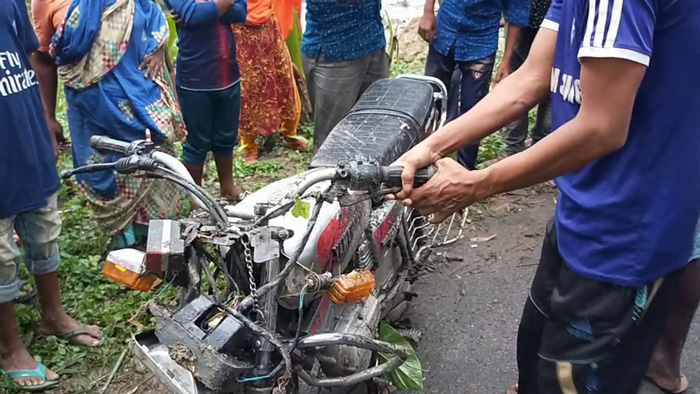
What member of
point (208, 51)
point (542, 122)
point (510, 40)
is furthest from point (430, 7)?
point (208, 51)

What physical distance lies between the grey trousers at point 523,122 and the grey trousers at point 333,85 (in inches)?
49.2

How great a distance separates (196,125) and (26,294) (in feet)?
4.44

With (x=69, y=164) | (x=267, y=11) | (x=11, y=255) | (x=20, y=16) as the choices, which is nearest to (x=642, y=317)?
(x=11, y=255)

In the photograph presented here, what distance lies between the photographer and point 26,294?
3.45 metres

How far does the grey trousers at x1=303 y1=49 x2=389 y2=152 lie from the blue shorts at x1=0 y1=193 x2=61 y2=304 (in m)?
1.64

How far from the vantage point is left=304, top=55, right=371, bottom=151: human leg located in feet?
13.1

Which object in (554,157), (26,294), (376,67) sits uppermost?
(554,157)

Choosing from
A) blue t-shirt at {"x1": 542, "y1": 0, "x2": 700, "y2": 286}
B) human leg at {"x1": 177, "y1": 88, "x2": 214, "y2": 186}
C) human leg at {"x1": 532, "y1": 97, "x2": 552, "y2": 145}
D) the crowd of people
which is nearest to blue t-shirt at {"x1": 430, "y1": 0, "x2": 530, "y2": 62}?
the crowd of people

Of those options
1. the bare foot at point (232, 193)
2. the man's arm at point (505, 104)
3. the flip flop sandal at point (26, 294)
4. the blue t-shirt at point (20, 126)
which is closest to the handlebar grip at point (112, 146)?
the blue t-shirt at point (20, 126)

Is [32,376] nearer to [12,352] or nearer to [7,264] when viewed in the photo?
[12,352]

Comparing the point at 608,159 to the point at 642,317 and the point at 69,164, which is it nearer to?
the point at 642,317

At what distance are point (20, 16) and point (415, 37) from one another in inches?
221

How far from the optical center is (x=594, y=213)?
1.77m

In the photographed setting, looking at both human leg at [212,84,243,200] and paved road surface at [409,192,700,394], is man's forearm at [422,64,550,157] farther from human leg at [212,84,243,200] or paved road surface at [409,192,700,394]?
human leg at [212,84,243,200]
